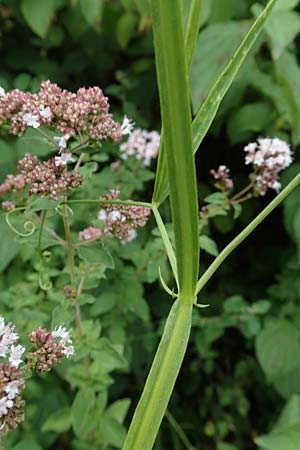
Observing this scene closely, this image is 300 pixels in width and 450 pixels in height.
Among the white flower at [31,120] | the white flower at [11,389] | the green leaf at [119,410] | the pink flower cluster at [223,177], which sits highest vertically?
the pink flower cluster at [223,177]

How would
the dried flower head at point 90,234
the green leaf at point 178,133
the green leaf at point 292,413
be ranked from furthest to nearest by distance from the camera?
the green leaf at point 292,413, the dried flower head at point 90,234, the green leaf at point 178,133

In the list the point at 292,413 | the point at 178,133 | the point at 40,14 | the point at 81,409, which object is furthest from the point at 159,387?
the point at 40,14

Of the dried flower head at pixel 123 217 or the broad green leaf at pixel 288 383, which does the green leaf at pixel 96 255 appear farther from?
the broad green leaf at pixel 288 383

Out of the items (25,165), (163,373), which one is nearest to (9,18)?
(25,165)

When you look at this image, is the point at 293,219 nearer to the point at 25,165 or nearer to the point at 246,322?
the point at 246,322

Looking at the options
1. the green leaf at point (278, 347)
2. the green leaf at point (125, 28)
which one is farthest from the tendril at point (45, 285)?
the green leaf at point (125, 28)

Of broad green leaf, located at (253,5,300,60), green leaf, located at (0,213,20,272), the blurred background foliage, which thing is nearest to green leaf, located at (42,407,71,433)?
the blurred background foliage

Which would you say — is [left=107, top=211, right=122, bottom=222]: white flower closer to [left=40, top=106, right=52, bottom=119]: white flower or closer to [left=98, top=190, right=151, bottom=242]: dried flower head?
[left=98, top=190, right=151, bottom=242]: dried flower head
